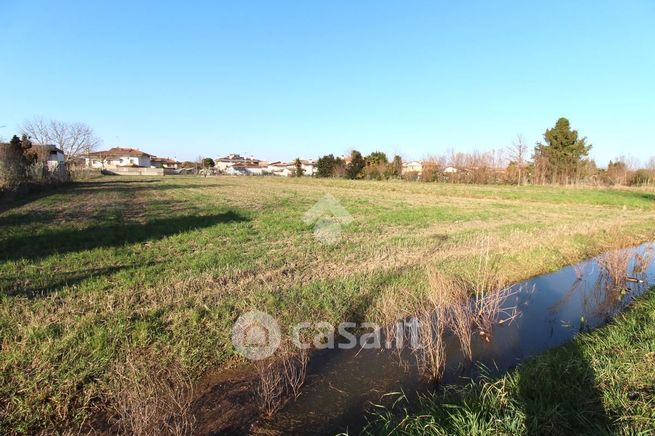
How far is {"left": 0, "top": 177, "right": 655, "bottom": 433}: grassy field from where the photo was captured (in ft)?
14.5

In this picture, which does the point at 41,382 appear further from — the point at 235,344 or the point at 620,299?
the point at 620,299

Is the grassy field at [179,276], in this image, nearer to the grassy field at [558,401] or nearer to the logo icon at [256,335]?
the logo icon at [256,335]

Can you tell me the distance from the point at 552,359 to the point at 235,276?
541 cm

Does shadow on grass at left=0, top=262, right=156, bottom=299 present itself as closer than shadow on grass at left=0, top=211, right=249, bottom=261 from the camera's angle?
Yes

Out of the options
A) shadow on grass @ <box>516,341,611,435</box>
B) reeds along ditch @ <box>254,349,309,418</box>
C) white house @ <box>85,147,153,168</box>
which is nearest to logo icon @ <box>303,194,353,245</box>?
reeds along ditch @ <box>254,349,309,418</box>

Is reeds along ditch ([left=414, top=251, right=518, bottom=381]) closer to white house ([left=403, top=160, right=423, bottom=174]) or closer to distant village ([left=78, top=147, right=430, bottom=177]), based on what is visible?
white house ([left=403, top=160, right=423, bottom=174])

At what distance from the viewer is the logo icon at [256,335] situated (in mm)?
5129

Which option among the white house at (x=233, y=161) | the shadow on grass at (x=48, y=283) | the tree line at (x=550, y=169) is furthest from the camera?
the white house at (x=233, y=161)

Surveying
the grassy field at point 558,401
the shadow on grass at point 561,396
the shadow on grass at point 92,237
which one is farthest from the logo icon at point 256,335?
the shadow on grass at point 92,237

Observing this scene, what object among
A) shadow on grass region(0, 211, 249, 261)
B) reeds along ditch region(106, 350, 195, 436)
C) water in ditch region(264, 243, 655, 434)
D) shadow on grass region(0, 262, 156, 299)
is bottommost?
water in ditch region(264, 243, 655, 434)

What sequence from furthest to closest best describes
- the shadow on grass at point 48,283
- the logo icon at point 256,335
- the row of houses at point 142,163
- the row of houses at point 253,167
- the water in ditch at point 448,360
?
the row of houses at point 253,167 < the row of houses at point 142,163 < the shadow on grass at point 48,283 < the logo icon at point 256,335 < the water in ditch at point 448,360

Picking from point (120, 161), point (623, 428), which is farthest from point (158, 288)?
point (120, 161)

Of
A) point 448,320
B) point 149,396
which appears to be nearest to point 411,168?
point 448,320

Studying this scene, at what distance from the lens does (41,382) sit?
4.09 m
